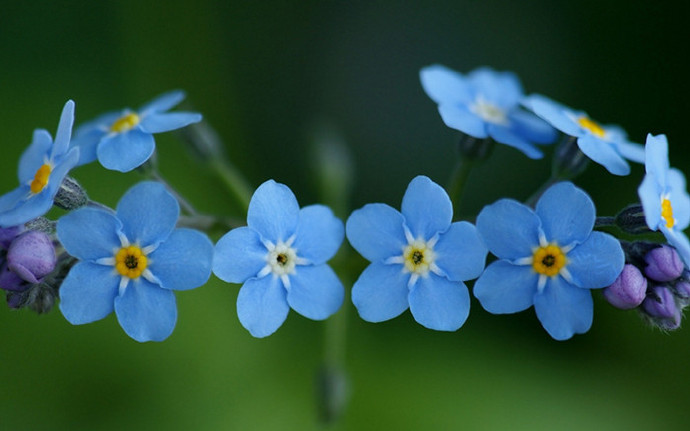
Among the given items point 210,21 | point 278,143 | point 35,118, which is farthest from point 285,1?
point 35,118

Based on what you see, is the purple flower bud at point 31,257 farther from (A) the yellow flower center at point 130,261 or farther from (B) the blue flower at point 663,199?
(B) the blue flower at point 663,199

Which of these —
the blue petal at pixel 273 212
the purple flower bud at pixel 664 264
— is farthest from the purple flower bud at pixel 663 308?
the blue petal at pixel 273 212

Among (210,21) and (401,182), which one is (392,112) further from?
(210,21)

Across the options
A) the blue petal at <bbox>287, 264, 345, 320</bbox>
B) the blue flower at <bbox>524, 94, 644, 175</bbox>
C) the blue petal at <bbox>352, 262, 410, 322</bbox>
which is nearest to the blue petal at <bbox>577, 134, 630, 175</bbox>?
the blue flower at <bbox>524, 94, 644, 175</bbox>

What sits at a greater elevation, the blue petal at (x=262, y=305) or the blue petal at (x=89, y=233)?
the blue petal at (x=89, y=233)

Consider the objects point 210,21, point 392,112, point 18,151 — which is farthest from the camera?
point 392,112

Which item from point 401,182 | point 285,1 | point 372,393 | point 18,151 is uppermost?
point 285,1

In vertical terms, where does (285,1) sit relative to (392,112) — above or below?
above
